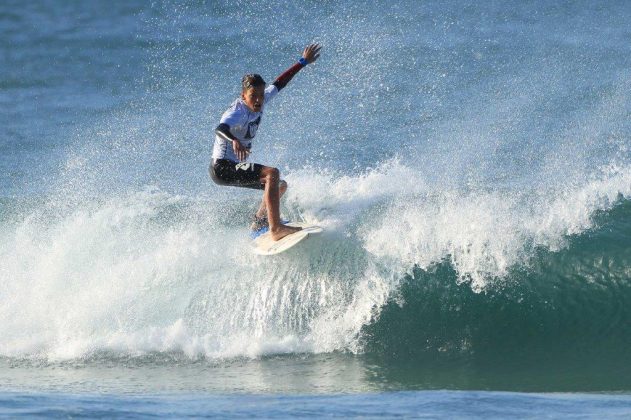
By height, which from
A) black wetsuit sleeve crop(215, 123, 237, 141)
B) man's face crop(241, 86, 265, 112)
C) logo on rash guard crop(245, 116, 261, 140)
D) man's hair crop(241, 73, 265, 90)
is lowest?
black wetsuit sleeve crop(215, 123, 237, 141)

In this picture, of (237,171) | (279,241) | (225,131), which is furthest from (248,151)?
(279,241)

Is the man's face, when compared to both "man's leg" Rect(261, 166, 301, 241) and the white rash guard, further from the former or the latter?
"man's leg" Rect(261, 166, 301, 241)

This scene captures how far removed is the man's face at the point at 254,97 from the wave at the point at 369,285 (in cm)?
156

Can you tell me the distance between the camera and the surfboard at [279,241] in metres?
9.04

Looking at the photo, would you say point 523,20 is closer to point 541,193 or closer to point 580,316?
point 541,193

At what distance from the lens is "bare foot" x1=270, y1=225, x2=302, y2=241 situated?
8.93m

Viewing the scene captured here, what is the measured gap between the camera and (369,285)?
31.1ft

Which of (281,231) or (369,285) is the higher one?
(281,231)

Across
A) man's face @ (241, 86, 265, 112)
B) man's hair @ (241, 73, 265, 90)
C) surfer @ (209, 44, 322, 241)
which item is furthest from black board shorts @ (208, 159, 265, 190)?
man's hair @ (241, 73, 265, 90)

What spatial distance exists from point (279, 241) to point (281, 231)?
16 cm

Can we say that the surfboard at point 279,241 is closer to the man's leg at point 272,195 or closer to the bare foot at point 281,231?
the bare foot at point 281,231

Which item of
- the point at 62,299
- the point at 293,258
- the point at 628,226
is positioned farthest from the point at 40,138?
the point at 628,226

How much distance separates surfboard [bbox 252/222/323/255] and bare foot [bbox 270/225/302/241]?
1.6 inches

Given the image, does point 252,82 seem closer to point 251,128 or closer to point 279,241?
point 251,128
